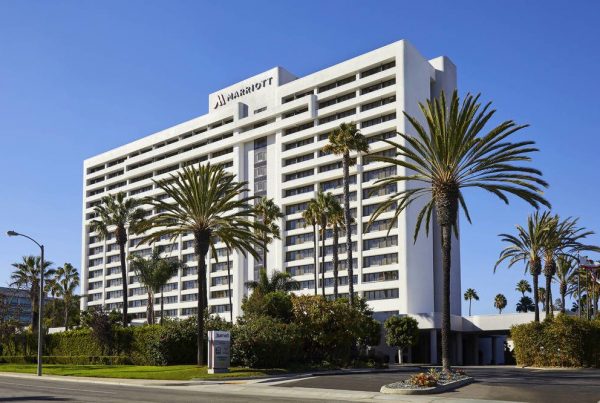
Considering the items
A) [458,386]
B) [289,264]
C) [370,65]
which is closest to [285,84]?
[370,65]

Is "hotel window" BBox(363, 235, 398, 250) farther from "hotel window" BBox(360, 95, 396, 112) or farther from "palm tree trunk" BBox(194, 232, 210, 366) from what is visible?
"palm tree trunk" BBox(194, 232, 210, 366)

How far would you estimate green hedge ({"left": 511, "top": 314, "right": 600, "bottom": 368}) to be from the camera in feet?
202

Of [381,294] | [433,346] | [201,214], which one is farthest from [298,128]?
[201,214]

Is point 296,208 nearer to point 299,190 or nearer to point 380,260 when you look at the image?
point 299,190

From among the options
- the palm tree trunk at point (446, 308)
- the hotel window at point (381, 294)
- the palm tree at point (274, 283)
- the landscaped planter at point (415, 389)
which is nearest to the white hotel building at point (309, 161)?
the hotel window at point (381, 294)

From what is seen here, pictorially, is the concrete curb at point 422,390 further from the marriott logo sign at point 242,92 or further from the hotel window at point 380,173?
the marriott logo sign at point 242,92

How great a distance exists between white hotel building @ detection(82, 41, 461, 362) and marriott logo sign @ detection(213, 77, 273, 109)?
183 mm

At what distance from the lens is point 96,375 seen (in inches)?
1847

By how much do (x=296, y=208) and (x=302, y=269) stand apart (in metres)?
10.3

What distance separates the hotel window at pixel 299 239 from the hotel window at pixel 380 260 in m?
11.4

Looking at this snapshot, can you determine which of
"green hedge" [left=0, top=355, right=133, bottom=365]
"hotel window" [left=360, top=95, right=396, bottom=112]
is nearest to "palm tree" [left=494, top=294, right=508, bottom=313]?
"hotel window" [left=360, top=95, right=396, bottom=112]

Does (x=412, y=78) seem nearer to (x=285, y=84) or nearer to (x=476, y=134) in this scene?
(x=285, y=84)

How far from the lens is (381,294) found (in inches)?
3871

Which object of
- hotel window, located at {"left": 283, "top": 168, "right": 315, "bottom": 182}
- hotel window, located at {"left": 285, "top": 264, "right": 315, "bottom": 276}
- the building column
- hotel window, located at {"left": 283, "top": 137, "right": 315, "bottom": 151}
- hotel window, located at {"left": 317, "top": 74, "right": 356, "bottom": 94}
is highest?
hotel window, located at {"left": 317, "top": 74, "right": 356, "bottom": 94}
